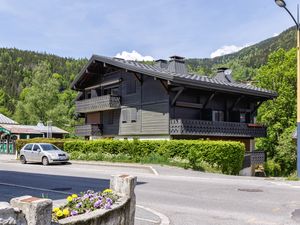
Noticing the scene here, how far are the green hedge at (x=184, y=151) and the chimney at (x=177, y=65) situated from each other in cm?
1152

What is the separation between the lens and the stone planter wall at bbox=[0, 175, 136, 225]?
3172 mm

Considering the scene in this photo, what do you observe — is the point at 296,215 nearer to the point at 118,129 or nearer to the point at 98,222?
the point at 98,222

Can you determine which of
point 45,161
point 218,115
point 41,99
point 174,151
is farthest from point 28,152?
point 41,99

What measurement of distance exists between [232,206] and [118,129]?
26.2 m

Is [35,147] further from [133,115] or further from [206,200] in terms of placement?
[206,200]

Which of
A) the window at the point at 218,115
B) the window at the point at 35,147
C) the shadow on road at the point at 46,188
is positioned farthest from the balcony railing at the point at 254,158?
the window at the point at 35,147

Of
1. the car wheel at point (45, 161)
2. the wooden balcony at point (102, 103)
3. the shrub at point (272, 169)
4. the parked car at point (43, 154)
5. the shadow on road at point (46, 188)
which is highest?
the wooden balcony at point (102, 103)

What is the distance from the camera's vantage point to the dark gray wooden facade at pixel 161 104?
2883 cm

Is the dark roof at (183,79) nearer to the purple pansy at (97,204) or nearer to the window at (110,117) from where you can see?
the window at (110,117)

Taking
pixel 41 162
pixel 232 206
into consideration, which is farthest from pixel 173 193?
pixel 41 162

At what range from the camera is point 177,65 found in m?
35.6

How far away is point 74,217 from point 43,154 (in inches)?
901

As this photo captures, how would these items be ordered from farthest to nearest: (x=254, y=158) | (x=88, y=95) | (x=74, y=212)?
1. (x=88, y=95)
2. (x=254, y=158)
3. (x=74, y=212)

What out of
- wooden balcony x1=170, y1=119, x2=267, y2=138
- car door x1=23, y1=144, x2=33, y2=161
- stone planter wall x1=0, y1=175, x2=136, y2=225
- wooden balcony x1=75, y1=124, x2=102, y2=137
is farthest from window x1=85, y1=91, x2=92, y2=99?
stone planter wall x1=0, y1=175, x2=136, y2=225
